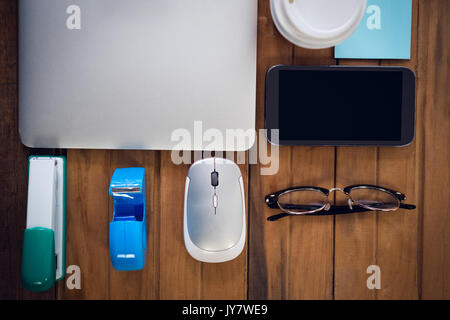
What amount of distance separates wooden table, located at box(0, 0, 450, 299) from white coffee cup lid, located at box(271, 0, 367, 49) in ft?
0.27

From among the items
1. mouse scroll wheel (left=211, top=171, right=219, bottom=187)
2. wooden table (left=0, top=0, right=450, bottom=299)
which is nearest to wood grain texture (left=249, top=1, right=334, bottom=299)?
wooden table (left=0, top=0, right=450, bottom=299)

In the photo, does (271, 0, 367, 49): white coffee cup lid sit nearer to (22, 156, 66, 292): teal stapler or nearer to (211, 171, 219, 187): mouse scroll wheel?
(211, 171, 219, 187): mouse scroll wheel

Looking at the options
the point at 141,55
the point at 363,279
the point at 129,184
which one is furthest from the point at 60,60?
the point at 363,279

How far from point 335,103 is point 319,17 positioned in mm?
175

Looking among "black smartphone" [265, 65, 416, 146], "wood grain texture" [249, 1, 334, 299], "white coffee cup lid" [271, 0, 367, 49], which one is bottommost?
"wood grain texture" [249, 1, 334, 299]

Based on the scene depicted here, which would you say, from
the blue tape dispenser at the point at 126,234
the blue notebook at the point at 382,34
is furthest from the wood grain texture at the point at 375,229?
the blue tape dispenser at the point at 126,234

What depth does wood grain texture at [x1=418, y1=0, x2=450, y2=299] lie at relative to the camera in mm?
585

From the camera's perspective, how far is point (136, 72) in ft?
1.69

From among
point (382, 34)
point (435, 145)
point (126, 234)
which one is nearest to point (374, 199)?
point (435, 145)

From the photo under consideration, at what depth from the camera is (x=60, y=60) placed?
51cm

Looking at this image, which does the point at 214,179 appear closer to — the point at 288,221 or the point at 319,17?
the point at 288,221

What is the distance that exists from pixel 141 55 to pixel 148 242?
41 cm

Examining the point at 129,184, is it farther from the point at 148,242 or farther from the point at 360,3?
the point at 360,3

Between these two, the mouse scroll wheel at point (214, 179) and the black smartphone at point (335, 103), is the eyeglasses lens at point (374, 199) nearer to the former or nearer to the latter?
the black smartphone at point (335, 103)
